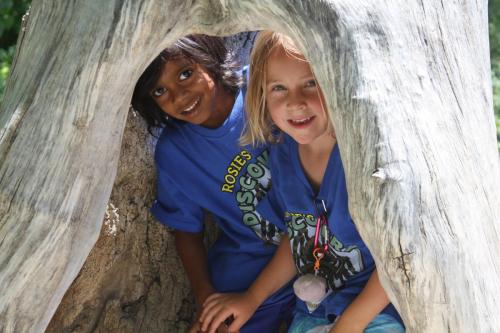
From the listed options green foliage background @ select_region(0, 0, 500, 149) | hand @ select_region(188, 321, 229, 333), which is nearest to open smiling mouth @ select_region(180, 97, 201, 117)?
hand @ select_region(188, 321, 229, 333)

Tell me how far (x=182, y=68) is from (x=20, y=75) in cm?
65

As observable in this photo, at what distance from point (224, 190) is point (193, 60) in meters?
0.43

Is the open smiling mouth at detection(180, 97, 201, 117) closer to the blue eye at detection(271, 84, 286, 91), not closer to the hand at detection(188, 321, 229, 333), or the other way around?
the blue eye at detection(271, 84, 286, 91)

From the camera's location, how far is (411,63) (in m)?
1.90

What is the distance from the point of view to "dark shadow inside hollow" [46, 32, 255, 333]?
9.54ft

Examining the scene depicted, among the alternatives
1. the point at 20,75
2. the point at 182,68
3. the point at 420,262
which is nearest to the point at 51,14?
the point at 20,75

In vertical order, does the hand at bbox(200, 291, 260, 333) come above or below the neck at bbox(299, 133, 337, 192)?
below

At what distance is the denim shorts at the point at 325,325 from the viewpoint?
255cm

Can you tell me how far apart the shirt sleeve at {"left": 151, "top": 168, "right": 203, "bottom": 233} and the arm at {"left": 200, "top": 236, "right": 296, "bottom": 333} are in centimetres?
25

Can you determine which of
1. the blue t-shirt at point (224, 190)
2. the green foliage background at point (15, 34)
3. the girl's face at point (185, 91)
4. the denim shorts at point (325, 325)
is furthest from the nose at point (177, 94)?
the green foliage background at point (15, 34)

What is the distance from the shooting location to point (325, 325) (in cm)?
267

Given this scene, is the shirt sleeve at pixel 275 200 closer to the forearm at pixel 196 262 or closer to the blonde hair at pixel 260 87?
the blonde hair at pixel 260 87

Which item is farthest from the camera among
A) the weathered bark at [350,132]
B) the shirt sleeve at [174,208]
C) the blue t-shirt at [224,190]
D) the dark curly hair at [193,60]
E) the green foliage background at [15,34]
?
the green foliage background at [15,34]

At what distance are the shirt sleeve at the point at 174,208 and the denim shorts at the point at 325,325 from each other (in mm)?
455
